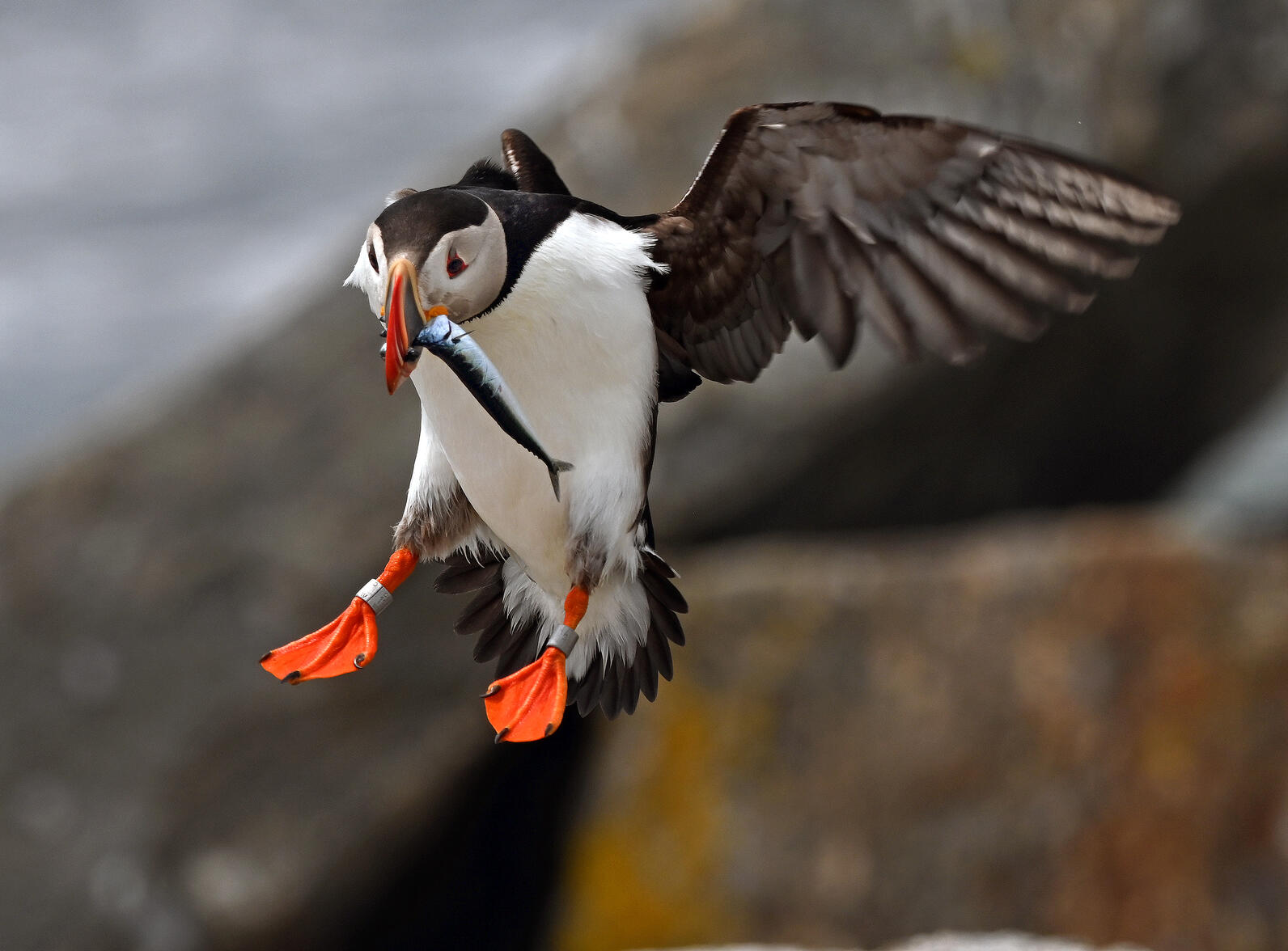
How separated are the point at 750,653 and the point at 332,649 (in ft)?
16.8

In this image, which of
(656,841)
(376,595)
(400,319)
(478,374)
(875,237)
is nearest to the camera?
(400,319)

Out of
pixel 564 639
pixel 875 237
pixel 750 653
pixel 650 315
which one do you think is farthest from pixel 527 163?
pixel 750 653

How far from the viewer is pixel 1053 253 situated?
1.61 m

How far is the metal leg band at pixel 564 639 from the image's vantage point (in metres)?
1.48

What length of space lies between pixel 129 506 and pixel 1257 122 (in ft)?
16.5

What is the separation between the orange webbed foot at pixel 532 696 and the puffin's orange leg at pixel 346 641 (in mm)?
128

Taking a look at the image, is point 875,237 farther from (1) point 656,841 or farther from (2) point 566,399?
(1) point 656,841

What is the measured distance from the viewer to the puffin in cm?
145

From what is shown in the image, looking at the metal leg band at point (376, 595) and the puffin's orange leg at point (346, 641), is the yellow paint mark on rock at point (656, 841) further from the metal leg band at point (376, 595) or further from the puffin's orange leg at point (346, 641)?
the metal leg band at point (376, 595)

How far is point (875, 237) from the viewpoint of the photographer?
5.69ft

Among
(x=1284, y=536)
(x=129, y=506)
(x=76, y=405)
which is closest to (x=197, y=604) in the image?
(x=129, y=506)

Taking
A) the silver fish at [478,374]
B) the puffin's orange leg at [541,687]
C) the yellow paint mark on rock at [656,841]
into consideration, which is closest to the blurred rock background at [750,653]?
the yellow paint mark on rock at [656,841]

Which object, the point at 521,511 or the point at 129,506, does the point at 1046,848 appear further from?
the point at 521,511

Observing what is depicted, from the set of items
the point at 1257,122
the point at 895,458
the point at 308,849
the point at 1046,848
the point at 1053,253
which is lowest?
the point at 1046,848
